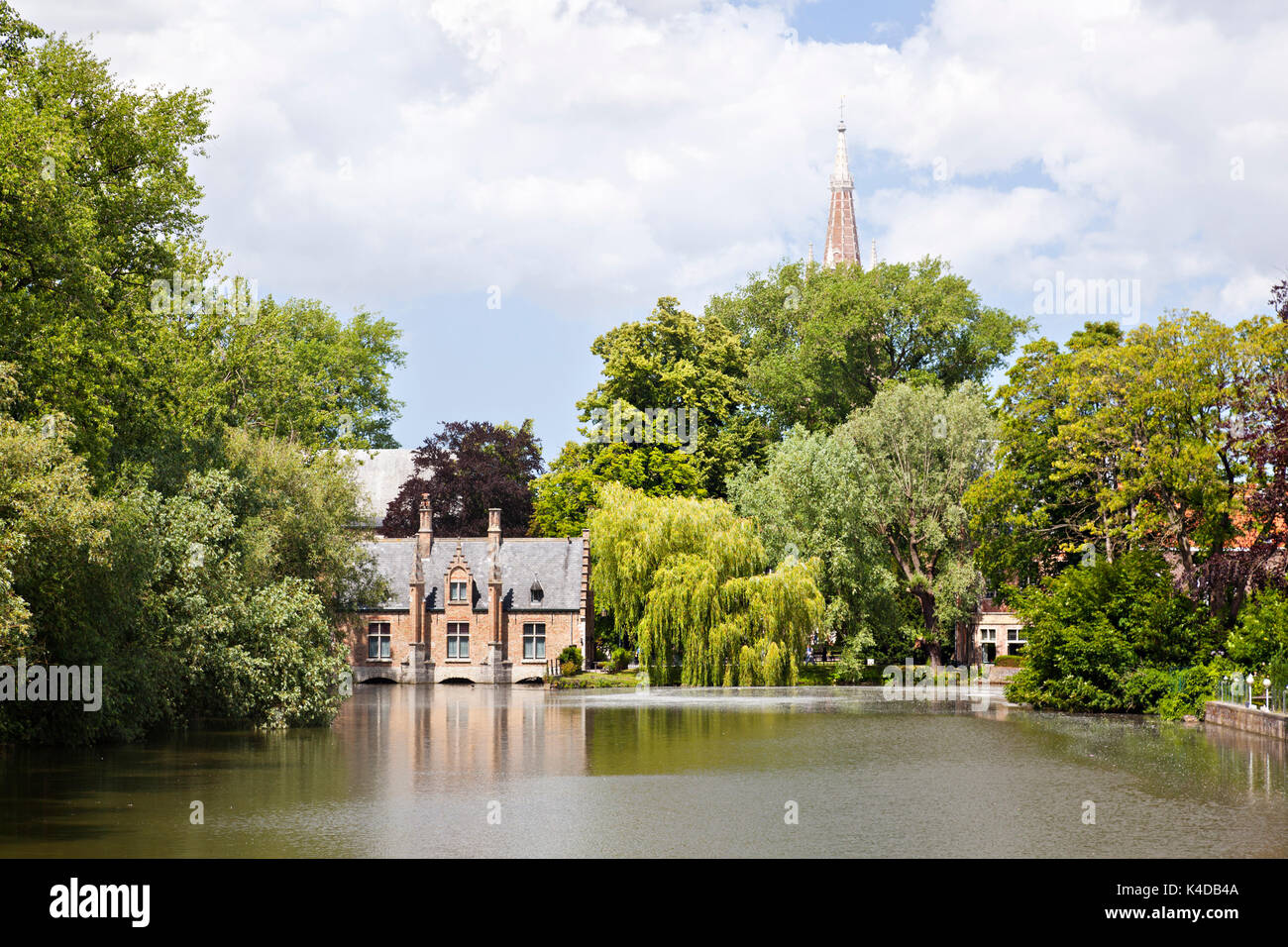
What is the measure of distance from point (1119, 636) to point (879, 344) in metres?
29.3

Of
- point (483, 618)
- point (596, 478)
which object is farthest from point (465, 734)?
point (596, 478)

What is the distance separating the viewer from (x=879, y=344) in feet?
207

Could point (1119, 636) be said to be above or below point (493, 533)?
below

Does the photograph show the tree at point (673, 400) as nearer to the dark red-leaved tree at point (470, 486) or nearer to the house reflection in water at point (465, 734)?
the dark red-leaved tree at point (470, 486)

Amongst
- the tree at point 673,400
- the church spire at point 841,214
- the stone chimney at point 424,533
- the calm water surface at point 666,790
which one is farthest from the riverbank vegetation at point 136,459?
the church spire at point 841,214

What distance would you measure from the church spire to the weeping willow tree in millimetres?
63541

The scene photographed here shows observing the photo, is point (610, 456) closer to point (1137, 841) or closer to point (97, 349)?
point (97, 349)

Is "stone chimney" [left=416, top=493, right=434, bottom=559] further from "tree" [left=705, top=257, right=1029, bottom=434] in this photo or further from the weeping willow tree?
"tree" [left=705, top=257, right=1029, bottom=434]

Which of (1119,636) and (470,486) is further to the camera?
(470,486)

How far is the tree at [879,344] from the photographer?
61812 millimetres

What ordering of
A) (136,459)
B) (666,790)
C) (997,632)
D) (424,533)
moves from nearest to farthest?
(666,790) → (136,459) → (424,533) → (997,632)

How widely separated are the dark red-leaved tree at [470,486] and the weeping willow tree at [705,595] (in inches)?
646

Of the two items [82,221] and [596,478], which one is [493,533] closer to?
[596,478]
